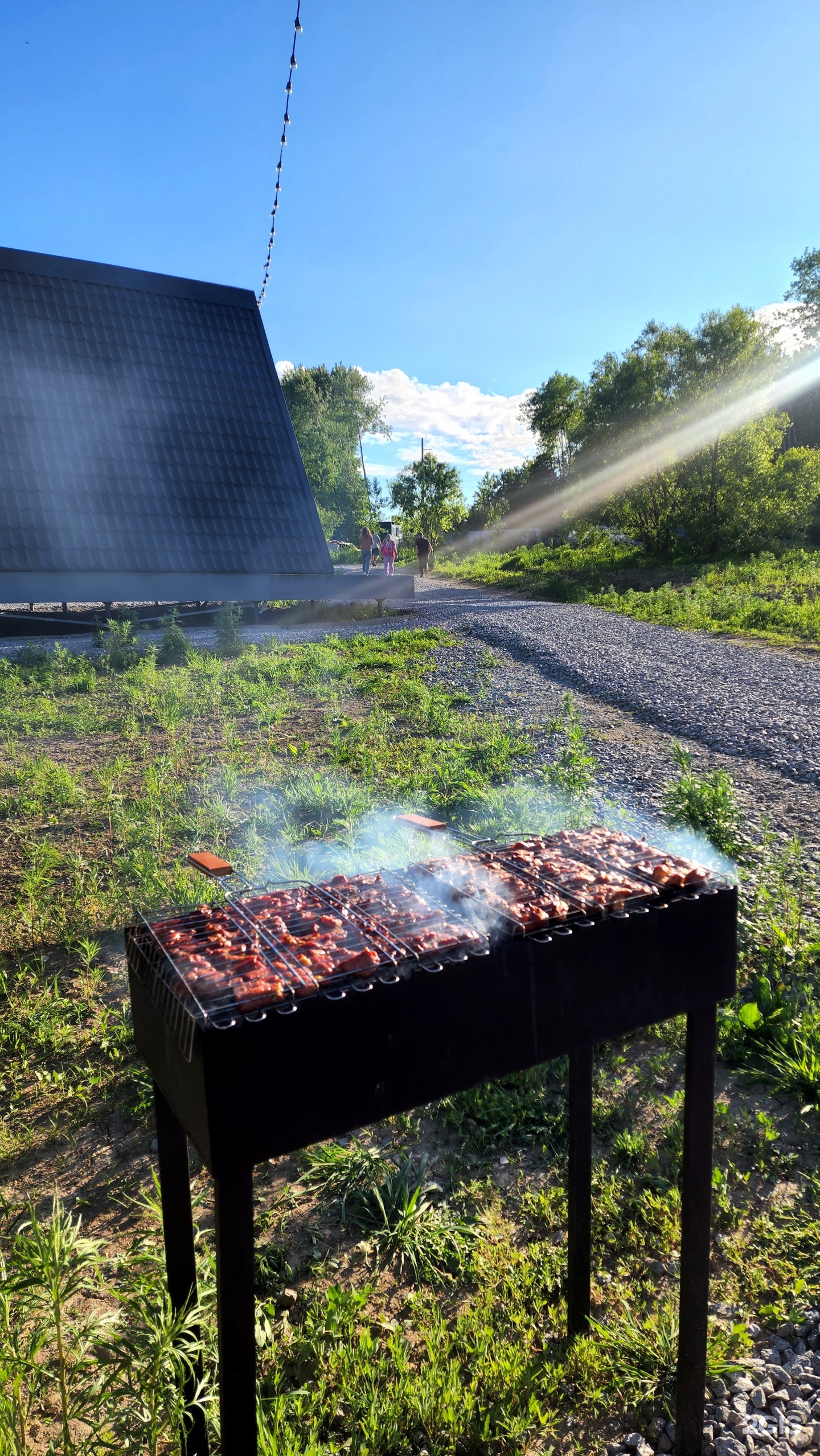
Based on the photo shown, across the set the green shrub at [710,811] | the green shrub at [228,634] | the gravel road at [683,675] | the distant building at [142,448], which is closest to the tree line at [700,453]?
the gravel road at [683,675]

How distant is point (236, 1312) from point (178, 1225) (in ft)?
1.81

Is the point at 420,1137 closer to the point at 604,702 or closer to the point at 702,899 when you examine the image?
the point at 702,899

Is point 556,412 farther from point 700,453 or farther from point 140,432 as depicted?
point 140,432

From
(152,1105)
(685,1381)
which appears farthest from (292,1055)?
(152,1105)

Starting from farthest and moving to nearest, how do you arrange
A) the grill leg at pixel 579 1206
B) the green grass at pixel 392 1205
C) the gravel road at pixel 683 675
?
the gravel road at pixel 683 675 < the grill leg at pixel 579 1206 < the green grass at pixel 392 1205

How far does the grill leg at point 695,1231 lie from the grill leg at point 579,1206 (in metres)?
0.35

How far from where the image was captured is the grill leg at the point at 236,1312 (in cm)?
147

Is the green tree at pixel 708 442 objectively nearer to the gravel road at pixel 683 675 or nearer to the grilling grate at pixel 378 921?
the gravel road at pixel 683 675

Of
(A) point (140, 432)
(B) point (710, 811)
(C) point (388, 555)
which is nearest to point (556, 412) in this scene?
(C) point (388, 555)

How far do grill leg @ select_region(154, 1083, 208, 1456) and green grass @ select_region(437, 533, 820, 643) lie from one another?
13.3 metres

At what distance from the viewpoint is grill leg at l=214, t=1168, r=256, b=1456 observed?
1468 mm

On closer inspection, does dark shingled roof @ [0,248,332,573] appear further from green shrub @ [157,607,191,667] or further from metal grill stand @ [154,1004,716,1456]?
metal grill stand @ [154,1004,716,1456]

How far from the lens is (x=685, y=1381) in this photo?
2.04 metres

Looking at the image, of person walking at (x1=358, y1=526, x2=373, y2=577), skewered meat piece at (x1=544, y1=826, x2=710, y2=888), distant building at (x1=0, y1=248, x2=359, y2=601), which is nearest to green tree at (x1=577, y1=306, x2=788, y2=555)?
person walking at (x1=358, y1=526, x2=373, y2=577)
